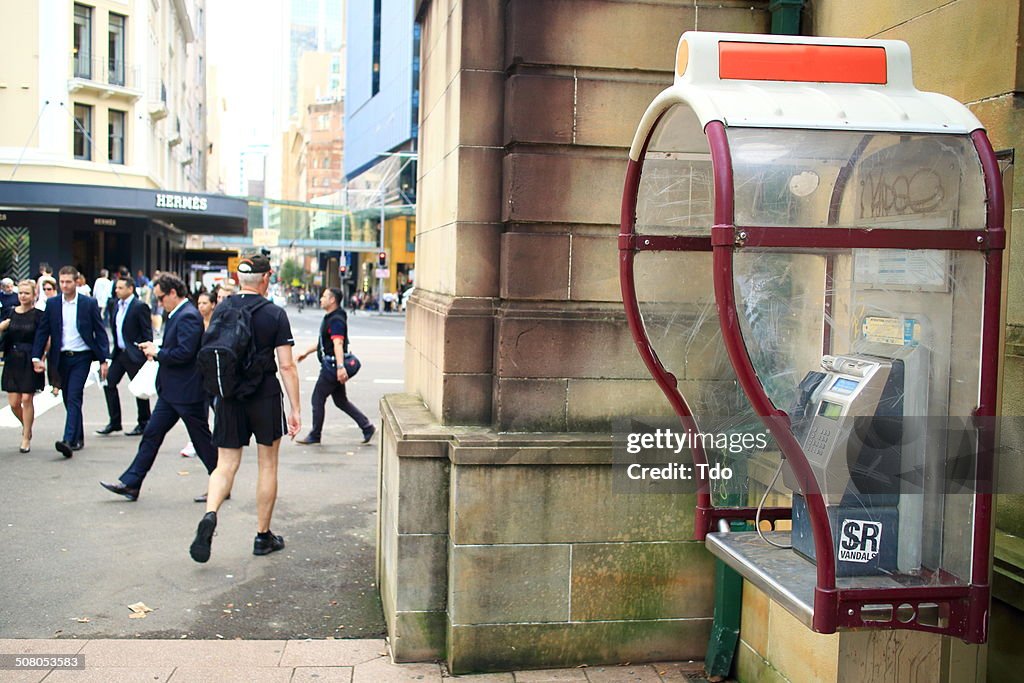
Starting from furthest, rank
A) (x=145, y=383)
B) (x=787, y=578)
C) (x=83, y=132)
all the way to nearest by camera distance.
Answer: (x=83, y=132)
(x=145, y=383)
(x=787, y=578)

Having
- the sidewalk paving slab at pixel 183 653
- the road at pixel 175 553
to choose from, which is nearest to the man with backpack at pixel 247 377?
the road at pixel 175 553

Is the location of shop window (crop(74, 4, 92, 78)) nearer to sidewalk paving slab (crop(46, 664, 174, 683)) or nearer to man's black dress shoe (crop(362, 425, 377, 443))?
man's black dress shoe (crop(362, 425, 377, 443))

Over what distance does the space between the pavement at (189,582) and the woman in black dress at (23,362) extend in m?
0.44

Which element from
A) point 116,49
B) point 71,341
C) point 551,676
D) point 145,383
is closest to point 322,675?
point 551,676

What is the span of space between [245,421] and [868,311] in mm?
4370

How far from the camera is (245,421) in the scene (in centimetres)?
663

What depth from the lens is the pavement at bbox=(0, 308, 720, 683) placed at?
495 centimetres

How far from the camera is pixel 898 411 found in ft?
10.3

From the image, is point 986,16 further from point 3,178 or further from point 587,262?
point 3,178

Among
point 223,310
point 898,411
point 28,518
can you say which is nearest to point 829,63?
point 898,411

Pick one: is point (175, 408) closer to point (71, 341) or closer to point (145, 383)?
point (145, 383)

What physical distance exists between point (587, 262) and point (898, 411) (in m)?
2.22

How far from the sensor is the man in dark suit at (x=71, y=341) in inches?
398

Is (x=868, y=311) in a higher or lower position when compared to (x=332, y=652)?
higher
